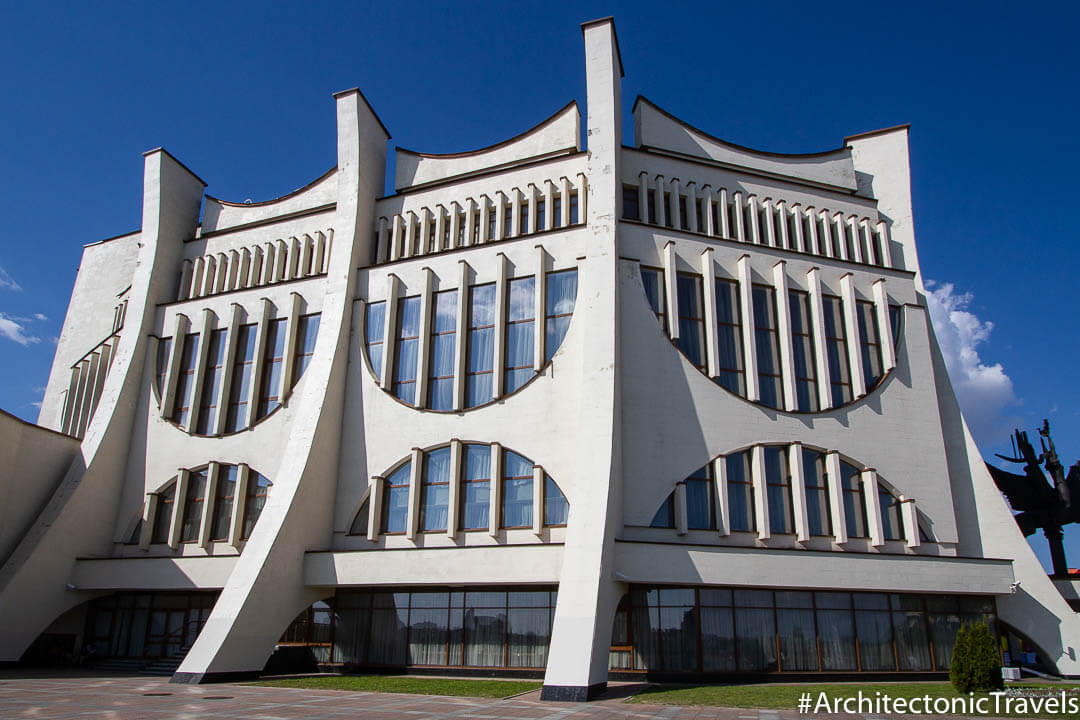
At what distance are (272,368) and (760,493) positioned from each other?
17907 mm

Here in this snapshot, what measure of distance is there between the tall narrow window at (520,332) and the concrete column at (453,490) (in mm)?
2475

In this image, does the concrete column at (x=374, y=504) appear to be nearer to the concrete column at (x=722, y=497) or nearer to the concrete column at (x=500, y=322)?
the concrete column at (x=500, y=322)

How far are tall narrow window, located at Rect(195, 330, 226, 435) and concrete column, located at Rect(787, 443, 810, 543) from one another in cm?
2041

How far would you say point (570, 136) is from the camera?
27.2 meters

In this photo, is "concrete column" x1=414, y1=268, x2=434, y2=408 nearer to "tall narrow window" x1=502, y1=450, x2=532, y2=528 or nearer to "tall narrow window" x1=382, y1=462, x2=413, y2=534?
"tall narrow window" x1=382, y1=462, x2=413, y2=534

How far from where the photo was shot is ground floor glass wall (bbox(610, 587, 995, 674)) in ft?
68.2

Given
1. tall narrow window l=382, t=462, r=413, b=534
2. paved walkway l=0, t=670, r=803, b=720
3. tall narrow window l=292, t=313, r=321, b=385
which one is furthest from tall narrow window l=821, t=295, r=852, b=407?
tall narrow window l=292, t=313, r=321, b=385

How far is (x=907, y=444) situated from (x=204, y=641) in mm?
21892

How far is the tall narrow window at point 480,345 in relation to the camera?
24.7 meters

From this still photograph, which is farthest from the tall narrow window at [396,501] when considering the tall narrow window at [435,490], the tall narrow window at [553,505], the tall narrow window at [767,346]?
the tall narrow window at [767,346]

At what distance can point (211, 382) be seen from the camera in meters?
28.8

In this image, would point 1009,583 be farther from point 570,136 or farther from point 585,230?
point 570,136

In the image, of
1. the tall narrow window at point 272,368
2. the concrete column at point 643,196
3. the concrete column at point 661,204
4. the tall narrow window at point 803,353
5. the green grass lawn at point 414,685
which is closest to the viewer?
the green grass lawn at point 414,685

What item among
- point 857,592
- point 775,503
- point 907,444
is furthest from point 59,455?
point 907,444
